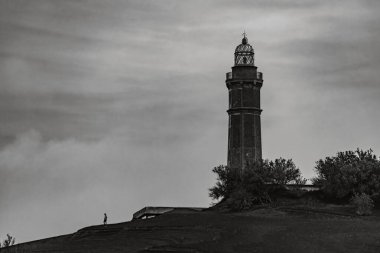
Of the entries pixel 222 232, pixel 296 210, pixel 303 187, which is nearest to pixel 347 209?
pixel 296 210

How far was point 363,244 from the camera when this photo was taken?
1700 inches

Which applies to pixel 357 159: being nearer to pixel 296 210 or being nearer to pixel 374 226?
pixel 296 210

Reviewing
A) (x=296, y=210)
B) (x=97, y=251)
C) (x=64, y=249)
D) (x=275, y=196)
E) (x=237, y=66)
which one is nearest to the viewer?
(x=97, y=251)

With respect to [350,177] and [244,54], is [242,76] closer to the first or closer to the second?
[244,54]

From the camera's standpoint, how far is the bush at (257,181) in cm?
6225

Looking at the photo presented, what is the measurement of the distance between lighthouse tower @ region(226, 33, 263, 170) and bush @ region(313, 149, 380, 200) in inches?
463

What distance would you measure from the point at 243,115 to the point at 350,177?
18446 millimetres

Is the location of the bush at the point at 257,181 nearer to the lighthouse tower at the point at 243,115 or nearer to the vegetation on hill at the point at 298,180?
the vegetation on hill at the point at 298,180

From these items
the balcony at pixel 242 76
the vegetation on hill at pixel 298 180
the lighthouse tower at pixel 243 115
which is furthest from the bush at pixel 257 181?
the balcony at pixel 242 76

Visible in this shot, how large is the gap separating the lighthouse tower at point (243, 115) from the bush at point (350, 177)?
463 inches

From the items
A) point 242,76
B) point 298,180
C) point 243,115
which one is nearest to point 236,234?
point 298,180

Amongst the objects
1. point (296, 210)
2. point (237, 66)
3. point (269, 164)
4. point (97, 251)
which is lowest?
point (97, 251)

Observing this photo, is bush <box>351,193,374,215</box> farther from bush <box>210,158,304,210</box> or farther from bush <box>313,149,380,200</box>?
bush <box>210,158,304,210</box>

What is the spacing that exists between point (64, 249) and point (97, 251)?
4.53 meters
